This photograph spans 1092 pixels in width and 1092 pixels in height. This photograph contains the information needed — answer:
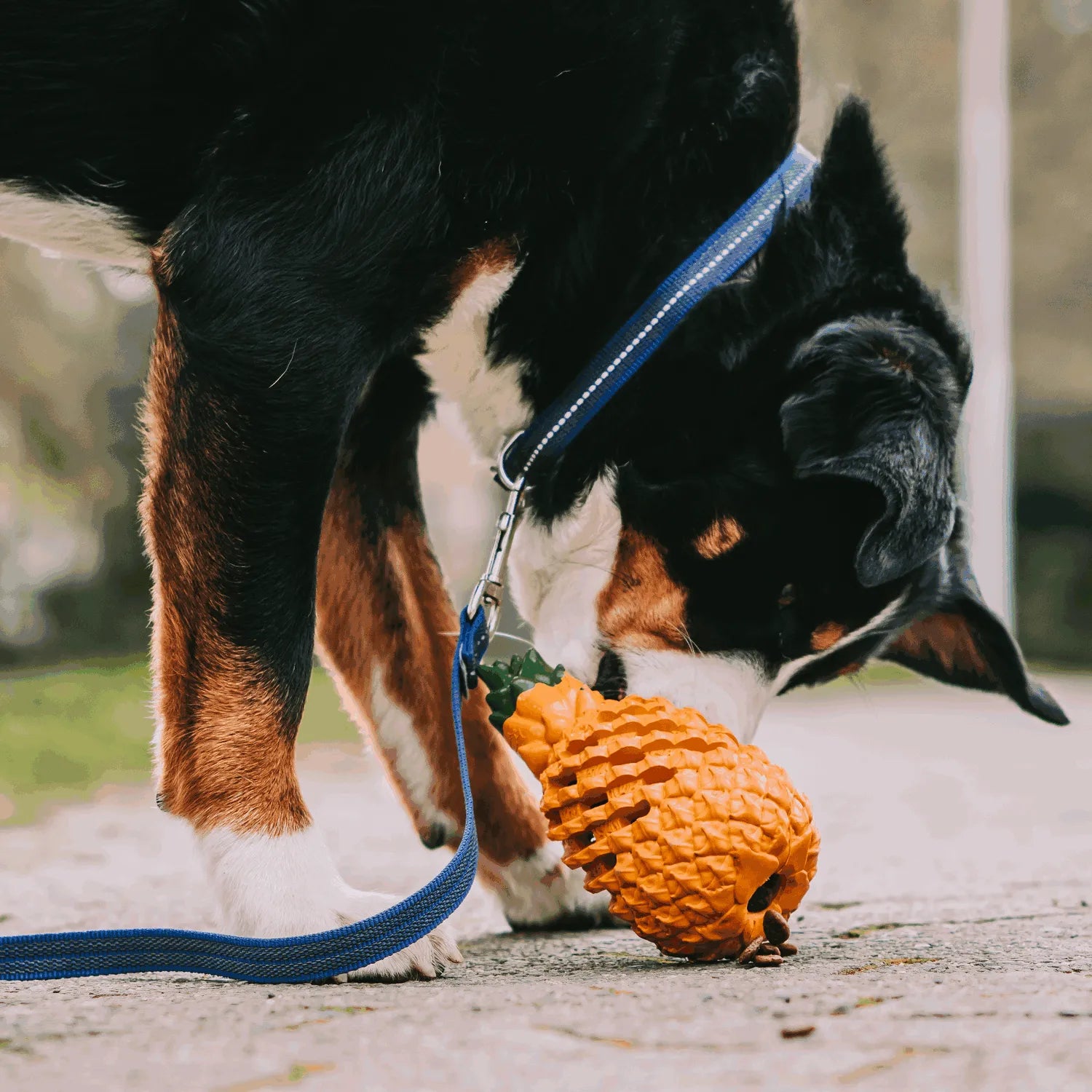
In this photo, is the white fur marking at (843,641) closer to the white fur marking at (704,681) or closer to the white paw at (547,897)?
the white fur marking at (704,681)

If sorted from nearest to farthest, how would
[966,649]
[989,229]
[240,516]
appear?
[240,516] → [966,649] → [989,229]

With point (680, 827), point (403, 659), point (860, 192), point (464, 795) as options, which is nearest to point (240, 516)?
point (464, 795)

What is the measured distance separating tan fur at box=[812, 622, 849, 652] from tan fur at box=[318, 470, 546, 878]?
0.58m

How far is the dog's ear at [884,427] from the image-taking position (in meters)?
1.88

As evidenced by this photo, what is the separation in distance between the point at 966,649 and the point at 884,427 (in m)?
0.79

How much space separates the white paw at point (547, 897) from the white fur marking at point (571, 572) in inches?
13.8

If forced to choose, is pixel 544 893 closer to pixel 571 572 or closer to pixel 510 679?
pixel 510 679

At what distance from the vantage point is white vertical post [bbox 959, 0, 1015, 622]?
27.2 feet

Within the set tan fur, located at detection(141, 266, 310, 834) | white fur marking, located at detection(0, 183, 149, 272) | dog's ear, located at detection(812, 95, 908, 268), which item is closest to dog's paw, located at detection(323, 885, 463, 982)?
tan fur, located at detection(141, 266, 310, 834)

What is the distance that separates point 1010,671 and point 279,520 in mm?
1432

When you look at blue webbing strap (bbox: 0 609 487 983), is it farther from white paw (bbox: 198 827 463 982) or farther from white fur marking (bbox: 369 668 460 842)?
white fur marking (bbox: 369 668 460 842)

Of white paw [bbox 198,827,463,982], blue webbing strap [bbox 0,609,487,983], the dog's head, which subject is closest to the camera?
blue webbing strap [bbox 0,609,487,983]

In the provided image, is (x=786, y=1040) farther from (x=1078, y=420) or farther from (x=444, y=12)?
(x=1078, y=420)

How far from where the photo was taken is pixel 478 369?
2.29 meters
